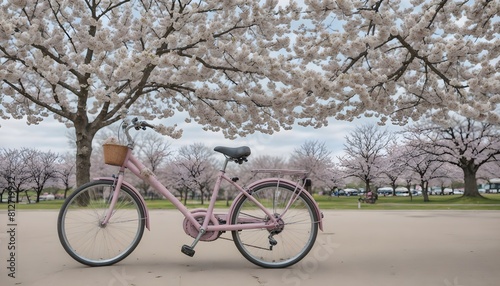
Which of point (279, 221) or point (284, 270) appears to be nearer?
point (284, 270)

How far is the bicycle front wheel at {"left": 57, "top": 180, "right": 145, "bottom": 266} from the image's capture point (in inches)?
150

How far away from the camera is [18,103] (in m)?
15.1

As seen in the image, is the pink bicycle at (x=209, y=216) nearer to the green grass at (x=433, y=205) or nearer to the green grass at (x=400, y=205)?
the green grass at (x=400, y=205)

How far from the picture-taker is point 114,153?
12.2ft

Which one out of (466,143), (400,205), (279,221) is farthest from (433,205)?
(279,221)

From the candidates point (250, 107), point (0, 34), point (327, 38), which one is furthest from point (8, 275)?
point (0, 34)

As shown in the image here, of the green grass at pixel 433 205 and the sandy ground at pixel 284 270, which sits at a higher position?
the sandy ground at pixel 284 270

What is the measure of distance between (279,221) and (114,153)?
164cm

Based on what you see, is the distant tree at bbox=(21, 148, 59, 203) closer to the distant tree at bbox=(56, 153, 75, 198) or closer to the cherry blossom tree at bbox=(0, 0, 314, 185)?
the distant tree at bbox=(56, 153, 75, 198)

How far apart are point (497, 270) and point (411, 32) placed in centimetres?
325

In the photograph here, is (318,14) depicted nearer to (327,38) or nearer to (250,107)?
(327,38)

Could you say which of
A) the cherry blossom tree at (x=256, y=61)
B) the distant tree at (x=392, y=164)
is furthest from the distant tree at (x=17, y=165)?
the distant tree at (x=392, y=164)

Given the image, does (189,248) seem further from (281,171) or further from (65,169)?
(65,169)

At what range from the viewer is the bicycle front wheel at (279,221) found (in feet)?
12.4
